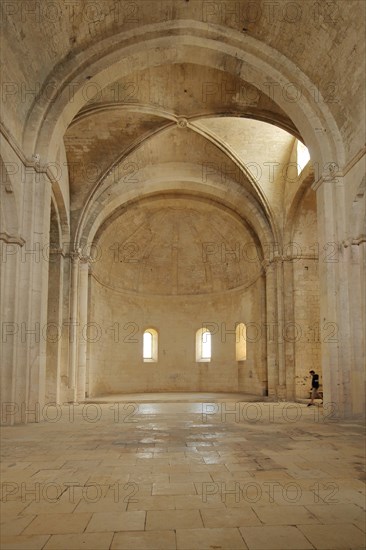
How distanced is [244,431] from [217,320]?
1711 cm

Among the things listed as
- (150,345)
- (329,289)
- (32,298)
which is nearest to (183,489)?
(32,298)

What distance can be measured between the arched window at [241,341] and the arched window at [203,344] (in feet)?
6.57

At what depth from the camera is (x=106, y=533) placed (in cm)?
436

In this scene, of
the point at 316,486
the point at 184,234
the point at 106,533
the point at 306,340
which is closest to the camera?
the point at 106,533

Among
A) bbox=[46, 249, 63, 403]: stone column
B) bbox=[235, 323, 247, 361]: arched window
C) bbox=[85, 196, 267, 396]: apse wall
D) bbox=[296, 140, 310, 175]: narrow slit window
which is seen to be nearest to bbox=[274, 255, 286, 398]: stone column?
bbox=[85, 196, 267, 396]: apse wall

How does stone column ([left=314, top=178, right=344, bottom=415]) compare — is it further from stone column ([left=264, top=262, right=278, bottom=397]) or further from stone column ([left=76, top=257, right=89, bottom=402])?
stone column ([left=76, top=257, right=89, bottom=402])

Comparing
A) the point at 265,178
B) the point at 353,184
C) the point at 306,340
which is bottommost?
the point at 306,340

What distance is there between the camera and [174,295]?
28.4m

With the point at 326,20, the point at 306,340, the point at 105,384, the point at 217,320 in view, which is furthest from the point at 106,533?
the point at 217,320

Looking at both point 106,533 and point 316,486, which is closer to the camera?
point 106,533

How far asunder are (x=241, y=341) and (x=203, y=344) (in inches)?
104

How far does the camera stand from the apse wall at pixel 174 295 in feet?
82.2

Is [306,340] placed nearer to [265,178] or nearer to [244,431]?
[265,178]

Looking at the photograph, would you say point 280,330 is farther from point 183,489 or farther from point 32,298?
point 183,489
